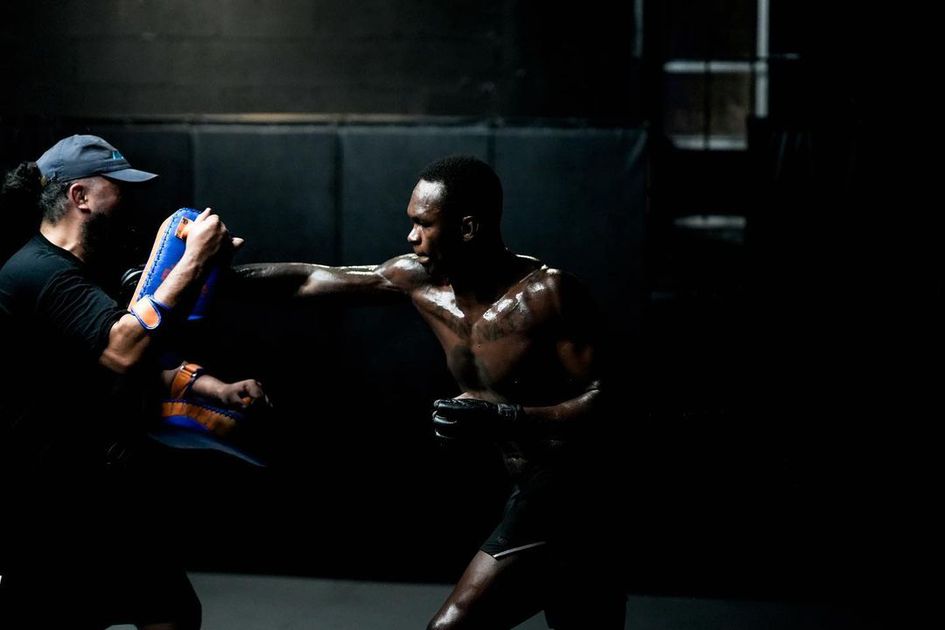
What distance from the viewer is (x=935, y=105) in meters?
4.61

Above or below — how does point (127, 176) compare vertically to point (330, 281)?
above

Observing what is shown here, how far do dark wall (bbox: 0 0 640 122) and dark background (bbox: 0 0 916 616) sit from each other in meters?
0.01

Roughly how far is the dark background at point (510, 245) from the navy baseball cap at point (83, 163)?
1.61 m

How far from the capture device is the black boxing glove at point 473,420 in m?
2.99

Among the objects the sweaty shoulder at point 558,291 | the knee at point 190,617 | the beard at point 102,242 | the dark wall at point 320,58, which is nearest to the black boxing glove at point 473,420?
the sweaty shoulder at point 558,291

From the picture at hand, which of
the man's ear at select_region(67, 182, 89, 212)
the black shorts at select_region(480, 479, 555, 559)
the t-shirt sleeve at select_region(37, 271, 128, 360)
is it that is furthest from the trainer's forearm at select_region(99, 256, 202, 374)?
the black shorts at select_region(480, 479, 555, 559)

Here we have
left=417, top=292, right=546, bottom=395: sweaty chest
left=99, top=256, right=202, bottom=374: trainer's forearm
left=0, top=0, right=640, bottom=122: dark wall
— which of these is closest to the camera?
left=99, top=256, right=202, bottom=374: trainer's forearm

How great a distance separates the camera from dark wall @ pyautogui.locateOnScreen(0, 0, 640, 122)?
200 inches

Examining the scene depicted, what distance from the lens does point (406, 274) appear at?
3.54 meters

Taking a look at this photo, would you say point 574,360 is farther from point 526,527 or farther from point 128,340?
point 128,340

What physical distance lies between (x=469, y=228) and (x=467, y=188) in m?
0.13

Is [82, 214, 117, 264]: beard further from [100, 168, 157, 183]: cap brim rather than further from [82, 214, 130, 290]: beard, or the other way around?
[100, 168, 157, 183]: cap brim

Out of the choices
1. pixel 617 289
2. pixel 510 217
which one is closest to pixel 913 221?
pixel 617 289

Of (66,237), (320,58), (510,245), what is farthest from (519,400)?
(320,58)
